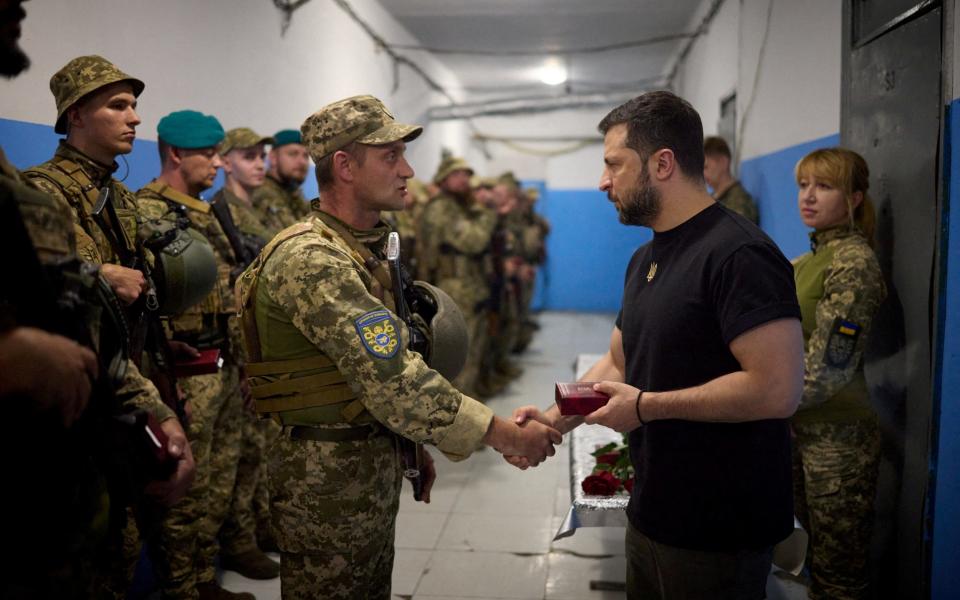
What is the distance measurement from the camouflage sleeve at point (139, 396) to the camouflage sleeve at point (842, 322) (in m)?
1.82

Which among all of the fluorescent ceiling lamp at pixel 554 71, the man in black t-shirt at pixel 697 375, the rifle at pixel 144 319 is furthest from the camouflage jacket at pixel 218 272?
the fluorescent ceiling lamp at pixel 554 71

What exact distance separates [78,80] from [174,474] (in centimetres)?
144

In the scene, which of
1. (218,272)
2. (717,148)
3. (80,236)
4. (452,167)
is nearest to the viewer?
(80,236)

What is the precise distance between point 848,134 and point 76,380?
2.76 m

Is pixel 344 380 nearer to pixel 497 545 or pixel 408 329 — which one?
pixel 408 329

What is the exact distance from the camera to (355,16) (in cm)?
632

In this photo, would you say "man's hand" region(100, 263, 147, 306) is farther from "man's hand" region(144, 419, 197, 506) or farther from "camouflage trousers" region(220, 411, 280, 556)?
"camouflage trousers" region(220, 411, 280, 556)

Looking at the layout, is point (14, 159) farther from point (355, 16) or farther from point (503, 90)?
point (503, 90)

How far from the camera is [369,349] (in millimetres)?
1624

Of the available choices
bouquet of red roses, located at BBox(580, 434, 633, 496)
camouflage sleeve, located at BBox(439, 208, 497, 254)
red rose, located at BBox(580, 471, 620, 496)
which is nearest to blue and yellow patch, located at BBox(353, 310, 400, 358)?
bouquet of red roses, located at BBox(580, 434, 633, 496)

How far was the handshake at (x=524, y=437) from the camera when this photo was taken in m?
1.74

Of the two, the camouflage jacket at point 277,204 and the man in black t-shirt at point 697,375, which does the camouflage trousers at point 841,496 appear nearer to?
the man in black t-shirt at point 697,375

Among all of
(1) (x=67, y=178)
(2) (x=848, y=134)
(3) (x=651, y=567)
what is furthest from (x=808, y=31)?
(1) (x=67, y=178)

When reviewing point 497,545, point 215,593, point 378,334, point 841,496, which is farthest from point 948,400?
point 215,593
